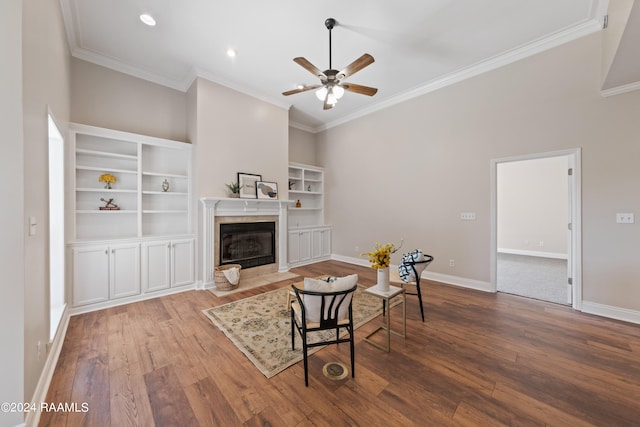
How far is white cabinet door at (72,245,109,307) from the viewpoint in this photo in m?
3.00

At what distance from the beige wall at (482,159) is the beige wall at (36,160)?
4.83 metres

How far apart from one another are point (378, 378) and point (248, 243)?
3368 mm

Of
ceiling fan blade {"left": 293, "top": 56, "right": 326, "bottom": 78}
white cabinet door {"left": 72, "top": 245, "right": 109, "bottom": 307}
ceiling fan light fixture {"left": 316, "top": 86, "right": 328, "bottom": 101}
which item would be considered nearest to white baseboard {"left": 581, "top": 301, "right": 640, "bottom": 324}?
ceiling fan light fixture {"left": 316, "top": 86, "right": 328, "bottom": 101}

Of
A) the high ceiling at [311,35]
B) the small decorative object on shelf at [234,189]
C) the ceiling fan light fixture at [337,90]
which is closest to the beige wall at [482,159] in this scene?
the high ceiling at [311,35]

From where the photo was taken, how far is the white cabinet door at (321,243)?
593cm

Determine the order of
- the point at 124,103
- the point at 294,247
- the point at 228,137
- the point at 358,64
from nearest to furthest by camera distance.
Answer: the point at 358,64, the point at 124,103, the point at 228,137, the point at 294,247

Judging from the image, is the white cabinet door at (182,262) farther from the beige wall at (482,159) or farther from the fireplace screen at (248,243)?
the beige wall at (482,159)

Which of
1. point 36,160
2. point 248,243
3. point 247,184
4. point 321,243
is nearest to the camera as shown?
point 36,160

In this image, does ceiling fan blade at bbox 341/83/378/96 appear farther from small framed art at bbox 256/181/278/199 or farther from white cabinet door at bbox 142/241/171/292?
white cabinet door at bbox 142/241/171/292

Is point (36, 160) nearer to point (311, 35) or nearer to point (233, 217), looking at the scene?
point (233, 217)

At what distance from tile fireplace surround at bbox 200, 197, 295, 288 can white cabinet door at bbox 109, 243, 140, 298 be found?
89 cm

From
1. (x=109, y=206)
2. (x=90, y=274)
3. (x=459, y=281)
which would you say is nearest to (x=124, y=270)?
(x=90, y=274)

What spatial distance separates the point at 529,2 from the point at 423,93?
6.10 ft

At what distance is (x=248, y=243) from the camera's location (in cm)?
459
